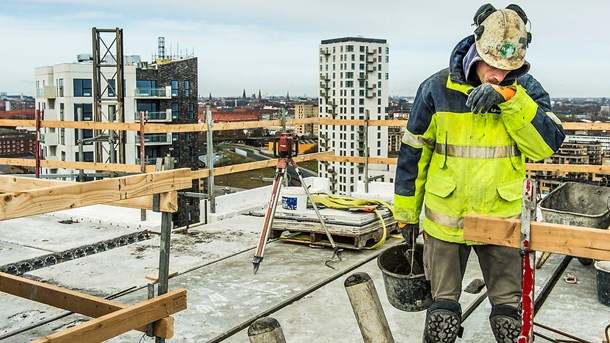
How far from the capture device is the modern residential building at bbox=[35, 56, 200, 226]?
38.7 m

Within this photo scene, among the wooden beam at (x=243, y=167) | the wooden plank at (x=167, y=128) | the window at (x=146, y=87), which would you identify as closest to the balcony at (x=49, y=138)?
the window at (x=146, y=87)

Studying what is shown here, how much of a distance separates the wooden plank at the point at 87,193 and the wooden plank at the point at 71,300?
65cm

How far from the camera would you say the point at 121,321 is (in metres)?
3.11

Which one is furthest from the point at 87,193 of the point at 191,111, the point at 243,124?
the point at 191,111

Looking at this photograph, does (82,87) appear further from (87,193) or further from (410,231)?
(410,231)

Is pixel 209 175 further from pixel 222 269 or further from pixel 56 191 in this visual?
pixel 56 191

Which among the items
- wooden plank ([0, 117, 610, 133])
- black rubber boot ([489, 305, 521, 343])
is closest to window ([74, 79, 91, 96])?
wooden plank ([0, 117, 610, 133])

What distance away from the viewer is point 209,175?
7.72 m

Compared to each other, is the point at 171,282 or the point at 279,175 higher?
the point at 279,175

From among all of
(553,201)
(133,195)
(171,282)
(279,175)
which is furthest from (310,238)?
(133,195)

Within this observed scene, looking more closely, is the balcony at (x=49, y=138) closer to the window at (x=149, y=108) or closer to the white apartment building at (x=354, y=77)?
the window at (x=149, y=108)

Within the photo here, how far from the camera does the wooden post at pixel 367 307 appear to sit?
252 cm

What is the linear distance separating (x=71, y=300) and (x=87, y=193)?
998mm

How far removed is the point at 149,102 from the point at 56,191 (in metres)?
40.5
